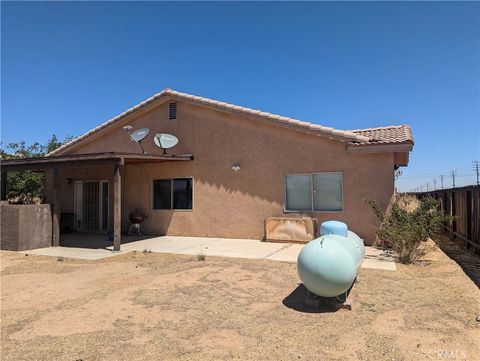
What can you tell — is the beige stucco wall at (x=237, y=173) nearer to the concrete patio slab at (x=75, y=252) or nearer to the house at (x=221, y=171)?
the house at (x=221, y=171)

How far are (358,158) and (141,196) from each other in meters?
9.03

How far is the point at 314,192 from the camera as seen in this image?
1206 cm

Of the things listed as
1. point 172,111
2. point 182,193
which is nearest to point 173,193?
point 182,193

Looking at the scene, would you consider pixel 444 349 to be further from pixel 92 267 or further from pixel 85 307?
pixel 92 267

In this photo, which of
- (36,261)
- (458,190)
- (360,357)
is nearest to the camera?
(360,357)

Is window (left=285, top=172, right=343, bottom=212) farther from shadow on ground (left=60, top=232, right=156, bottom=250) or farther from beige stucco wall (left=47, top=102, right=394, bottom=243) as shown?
shadow on ground (left=60, top=232, right=156, bottom=250)

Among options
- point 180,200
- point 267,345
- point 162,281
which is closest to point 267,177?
point 180,200

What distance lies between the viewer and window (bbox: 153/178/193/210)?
1420cm

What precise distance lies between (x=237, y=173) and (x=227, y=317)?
331 inches

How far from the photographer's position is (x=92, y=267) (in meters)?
8.70

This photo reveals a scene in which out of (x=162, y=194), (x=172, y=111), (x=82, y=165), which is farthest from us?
(x=172, y=111)

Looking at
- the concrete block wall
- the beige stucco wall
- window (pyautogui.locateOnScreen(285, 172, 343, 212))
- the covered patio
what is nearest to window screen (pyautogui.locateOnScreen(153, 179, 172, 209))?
the beige stucco wall

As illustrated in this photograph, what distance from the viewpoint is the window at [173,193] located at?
1420 centimetres

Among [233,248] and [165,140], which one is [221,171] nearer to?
[165,140]
